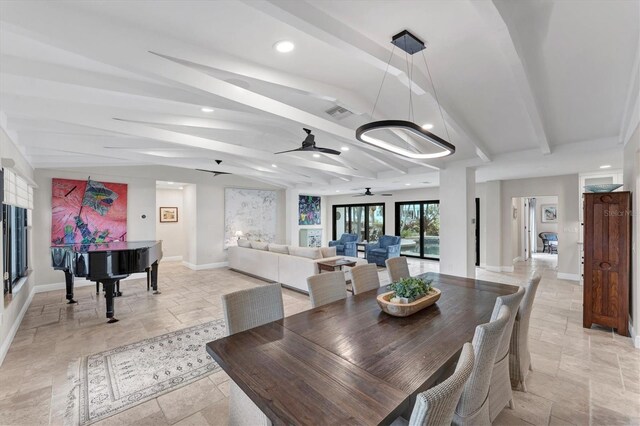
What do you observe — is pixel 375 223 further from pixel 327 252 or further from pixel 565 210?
pixel 327 252

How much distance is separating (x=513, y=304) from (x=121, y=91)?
3650 millimetres

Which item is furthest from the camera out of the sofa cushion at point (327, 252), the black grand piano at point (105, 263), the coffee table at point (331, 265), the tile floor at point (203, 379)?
the sofa cushion at point (327, 252)

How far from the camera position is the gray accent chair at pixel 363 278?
2947 mm

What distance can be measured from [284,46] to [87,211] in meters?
6.36

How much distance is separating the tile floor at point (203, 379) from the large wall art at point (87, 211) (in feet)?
4.07

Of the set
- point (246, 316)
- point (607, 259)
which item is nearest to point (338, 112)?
point (246, 316)

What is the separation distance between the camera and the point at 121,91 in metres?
2.79

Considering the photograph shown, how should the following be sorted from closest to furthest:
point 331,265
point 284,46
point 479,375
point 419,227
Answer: point 479,375 → point 284,46 → point 331,265 → point 419,227

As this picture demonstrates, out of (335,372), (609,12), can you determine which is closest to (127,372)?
(335,372)

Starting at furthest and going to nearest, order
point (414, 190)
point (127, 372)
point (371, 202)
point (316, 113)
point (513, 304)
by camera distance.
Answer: point (371, 202)
point (414, 190)
point (316, 113)
point (127, 372)
point (513, 304)

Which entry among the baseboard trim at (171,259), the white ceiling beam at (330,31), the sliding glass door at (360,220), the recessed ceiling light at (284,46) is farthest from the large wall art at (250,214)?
the white ceiling beam at (330,31)

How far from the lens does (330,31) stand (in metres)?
1.90

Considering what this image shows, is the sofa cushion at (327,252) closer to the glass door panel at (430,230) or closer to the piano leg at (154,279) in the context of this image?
the piano leg at (154,279)

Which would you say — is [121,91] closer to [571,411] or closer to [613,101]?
[571,411]
